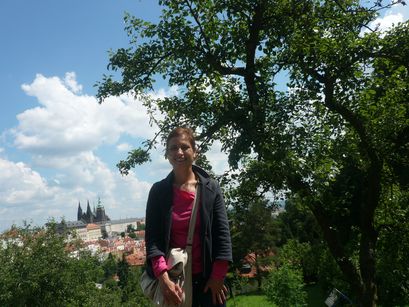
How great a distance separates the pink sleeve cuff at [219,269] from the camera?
8.30 feet

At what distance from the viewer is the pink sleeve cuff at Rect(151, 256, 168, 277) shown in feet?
8.14

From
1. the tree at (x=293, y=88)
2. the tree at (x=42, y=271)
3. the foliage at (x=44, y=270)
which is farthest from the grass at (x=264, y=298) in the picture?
the tree at (x=293, y=88)

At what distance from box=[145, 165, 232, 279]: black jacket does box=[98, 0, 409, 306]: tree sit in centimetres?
355

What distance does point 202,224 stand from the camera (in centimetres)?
257

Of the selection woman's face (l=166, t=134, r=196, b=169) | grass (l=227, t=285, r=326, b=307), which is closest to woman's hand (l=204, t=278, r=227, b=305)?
woman's face (l=166, t=134, r=196, b=169)

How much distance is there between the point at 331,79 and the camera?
6883 millimetres

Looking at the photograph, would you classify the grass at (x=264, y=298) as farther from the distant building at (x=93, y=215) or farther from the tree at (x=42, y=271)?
the distant building at (x=93, y=215)

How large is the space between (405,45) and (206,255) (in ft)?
19.2

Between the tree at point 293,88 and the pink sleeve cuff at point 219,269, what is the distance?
367 centimetres

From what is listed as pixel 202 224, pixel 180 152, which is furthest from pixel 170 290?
pixel 180 152

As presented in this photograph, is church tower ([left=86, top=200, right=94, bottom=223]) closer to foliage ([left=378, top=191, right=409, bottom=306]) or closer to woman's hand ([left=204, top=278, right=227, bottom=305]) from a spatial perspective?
foliage ([left=378, top=191, right=409, bottom=306])

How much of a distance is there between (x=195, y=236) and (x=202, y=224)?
0.09 m

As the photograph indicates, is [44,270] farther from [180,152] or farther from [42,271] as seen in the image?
[180,152]

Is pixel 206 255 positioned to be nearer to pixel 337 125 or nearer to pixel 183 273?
pixel 183 273
